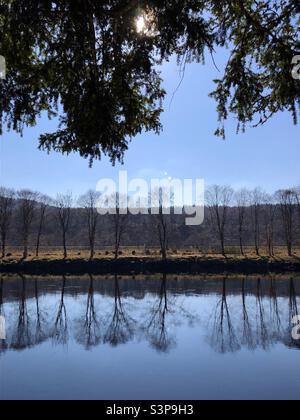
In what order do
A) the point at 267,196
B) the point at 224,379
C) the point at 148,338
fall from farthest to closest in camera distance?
the point at 267,196
the point at 148,338
the point at 224,379

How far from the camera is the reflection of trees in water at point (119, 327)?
51.9ft

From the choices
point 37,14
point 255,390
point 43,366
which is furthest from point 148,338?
point 37,14

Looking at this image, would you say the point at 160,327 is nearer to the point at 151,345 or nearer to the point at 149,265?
the point at 151,345

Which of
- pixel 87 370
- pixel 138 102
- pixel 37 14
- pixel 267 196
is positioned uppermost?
pixel 267 196

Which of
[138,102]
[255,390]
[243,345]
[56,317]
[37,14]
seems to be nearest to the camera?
[37,14]

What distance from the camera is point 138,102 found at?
7539 mm

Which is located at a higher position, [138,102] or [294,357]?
[138,102]

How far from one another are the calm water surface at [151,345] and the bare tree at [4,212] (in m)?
31.1

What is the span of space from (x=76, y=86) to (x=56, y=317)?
16.1 metres

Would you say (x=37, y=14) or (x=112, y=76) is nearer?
(x=37, y=14)

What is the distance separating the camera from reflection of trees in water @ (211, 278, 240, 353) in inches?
563

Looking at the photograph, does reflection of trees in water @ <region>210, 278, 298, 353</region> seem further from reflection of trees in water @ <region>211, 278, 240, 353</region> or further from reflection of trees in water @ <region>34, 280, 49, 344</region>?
reflection of trees in water @ <region>34, 280, 49, 344</region>

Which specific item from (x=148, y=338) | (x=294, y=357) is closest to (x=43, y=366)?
(x=148, y=338)
